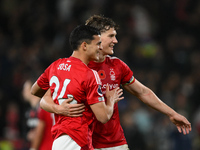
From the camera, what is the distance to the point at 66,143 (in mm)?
3656

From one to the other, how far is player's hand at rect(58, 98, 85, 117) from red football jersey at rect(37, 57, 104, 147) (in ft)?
0.14

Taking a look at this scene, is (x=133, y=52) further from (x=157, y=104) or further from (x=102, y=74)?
(x=102, y=74)

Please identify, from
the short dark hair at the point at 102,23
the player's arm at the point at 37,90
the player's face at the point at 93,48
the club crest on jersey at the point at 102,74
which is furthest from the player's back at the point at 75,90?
the short dark hair at the point at 102,23

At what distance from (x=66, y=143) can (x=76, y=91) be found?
1.64 feet

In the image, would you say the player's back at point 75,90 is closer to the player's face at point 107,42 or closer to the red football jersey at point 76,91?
the red football jersey at point 76,91

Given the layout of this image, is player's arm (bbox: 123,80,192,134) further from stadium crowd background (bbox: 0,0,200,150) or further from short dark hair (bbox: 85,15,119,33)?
stadium crowd background (bbox: 0,0,200,150)

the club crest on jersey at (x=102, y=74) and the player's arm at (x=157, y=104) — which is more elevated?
the club crest on jersey at (x=102, y=74)

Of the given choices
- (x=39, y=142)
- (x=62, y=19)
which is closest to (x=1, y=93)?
(x=62, y=19)

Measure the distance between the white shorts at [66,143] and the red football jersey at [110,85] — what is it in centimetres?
69

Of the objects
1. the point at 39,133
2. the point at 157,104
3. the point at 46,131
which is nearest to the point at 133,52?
the point at 46,131

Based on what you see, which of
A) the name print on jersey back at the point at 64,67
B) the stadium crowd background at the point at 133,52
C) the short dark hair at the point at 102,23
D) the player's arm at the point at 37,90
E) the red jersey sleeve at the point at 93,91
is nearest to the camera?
the red jersey sleeve at the point at 93,91

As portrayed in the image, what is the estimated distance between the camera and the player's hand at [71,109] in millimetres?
3660

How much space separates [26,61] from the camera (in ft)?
32.3

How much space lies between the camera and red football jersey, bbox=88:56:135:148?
436cm
